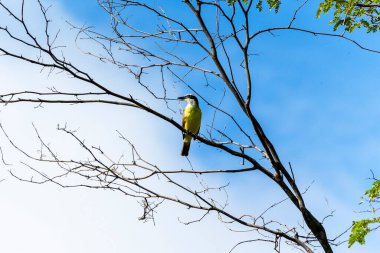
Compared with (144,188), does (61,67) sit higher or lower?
higher

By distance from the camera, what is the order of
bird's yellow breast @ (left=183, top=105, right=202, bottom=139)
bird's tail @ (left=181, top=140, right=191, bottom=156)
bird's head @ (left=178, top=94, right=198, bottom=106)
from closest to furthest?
bird's yellow breast @ (left=183, top=105, right=202, bottom=139) < bird's head @ (left=178, top=94, right=198, bottom=106) < bird's tail @ (left=181, top=140, right=191, bottom=156)

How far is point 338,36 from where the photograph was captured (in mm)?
4008

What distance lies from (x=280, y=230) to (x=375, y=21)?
4.37 m

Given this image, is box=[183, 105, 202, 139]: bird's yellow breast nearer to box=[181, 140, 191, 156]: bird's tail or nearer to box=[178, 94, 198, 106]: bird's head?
box=[178, 94, 198, 106]: bird's head

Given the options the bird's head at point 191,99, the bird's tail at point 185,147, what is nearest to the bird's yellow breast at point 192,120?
the bird's head at point 191,99

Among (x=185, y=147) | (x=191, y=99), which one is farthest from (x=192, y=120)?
(x=185, y=147)

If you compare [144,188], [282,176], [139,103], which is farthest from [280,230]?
[139,103]

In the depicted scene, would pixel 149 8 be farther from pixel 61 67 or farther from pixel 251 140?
pixel 251 140

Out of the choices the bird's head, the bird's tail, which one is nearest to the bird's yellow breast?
the bird's head

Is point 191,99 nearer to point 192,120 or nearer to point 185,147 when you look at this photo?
point 192,120

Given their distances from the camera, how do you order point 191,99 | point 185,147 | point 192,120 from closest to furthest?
point 192,120
point 191,99
point 185,147

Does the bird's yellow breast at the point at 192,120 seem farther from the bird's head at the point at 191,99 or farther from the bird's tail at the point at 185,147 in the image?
the bird's tail at the point at 185,147

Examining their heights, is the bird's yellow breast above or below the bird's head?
below

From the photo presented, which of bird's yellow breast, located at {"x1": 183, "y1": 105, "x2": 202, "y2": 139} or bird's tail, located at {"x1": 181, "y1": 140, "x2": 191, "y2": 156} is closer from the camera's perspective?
bird's yellow breast, located at {"x1": 183, "y1": 105, "x2": 202, "y2": 139}
